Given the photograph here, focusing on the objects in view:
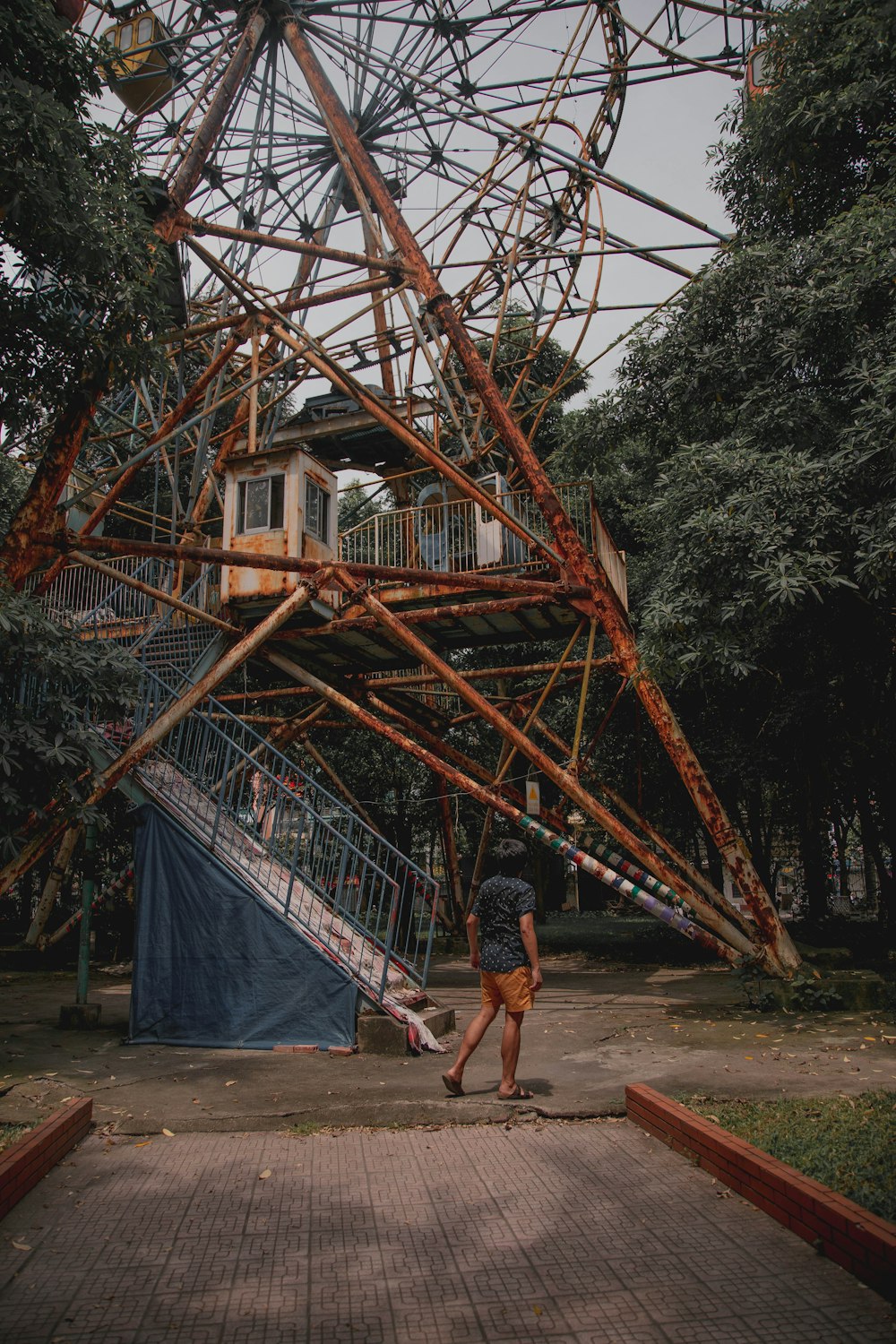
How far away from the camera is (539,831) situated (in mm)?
11883

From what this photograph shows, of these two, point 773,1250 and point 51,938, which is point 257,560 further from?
point 51,938

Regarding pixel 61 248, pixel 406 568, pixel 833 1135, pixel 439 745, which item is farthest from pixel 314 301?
pixel 833 1135

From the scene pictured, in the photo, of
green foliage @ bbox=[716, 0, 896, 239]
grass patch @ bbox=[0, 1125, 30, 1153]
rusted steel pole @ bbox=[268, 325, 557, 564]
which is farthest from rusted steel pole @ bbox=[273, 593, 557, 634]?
grass patch @ bbox=[0, 1125, 30, 1153]

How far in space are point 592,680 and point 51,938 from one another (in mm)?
12371

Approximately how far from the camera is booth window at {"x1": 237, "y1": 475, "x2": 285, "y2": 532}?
14.3 metres

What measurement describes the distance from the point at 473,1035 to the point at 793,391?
8.34m

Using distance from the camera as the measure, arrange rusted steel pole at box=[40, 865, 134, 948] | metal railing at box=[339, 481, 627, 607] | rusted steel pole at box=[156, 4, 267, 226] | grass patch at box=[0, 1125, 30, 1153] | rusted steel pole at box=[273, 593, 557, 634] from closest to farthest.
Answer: grass patch at box=[0, 1125, 30, 1153] < rusted steel pole at box=[156, 4, 267, 226] < rusted steel pole at box=[273, 593, 557, 634] < metal railing at box=[339, 481, 627, 607] < rusted steel pole at box=[40, 865, 134, 948]

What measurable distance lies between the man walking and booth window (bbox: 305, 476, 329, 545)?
29.5 feet

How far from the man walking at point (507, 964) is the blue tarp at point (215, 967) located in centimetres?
255

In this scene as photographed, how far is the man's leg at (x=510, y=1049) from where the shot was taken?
21.3 ft

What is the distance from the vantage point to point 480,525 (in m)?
15.2

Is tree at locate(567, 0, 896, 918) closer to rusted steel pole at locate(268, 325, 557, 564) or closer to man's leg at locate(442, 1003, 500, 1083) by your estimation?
rusted steel pole at locate(268, 325, 557, 564)

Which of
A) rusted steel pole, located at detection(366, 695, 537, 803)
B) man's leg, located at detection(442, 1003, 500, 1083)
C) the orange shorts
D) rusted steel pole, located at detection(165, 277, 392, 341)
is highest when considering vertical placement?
rusted steel pole, located at detection(165, 277, 392, 341)

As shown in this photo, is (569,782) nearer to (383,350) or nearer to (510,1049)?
(510,1049)
